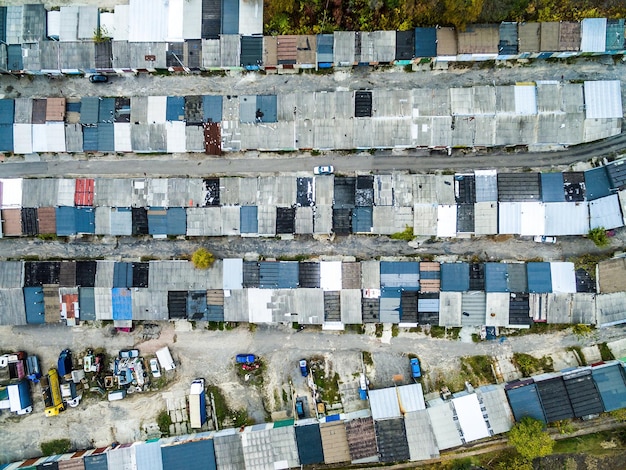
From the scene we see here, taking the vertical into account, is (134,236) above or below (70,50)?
below

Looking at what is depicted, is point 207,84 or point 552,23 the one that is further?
point 207,84

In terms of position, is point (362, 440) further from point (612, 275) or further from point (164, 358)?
point (612, 275)

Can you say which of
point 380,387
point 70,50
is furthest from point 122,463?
point 70,50

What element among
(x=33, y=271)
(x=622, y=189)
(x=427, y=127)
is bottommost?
(x=33, y=271)

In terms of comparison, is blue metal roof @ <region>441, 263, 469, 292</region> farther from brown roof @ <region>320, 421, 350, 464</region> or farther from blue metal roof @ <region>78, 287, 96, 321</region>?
blue metal roof @ <region>78, 287, 96, 321</region>

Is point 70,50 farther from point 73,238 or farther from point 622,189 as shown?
point 622,189

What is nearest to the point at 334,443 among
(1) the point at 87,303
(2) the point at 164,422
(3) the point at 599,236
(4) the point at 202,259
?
(2) the point at 164,422

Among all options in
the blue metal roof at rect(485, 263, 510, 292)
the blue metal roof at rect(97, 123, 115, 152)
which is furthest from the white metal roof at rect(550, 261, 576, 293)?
the blue metal roof at rect(97, 123, 115, 152)
